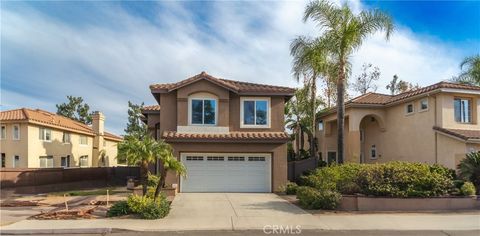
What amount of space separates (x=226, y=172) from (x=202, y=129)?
274cm

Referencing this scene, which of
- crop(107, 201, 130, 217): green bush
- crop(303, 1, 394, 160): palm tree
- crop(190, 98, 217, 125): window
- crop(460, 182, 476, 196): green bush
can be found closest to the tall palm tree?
crop(303, 1, 394, 160): palm tree

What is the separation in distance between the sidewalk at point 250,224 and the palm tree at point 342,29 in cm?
795

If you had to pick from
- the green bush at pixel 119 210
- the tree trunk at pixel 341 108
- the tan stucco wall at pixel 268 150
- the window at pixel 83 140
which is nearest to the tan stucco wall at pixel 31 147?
the window at pixel 83 140

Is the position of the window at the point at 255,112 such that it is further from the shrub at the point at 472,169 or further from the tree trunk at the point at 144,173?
the shrub at the point at 472,169

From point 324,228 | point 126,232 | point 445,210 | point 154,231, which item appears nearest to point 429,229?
point 324,228

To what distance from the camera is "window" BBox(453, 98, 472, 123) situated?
23534 mm

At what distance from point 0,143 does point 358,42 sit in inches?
1002

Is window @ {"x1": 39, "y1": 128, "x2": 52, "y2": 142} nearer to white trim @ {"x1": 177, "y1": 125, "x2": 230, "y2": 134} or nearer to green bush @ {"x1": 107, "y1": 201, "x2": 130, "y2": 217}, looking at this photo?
white trim @ {"x1": 177, "y1": 125, "x2": 230, "y2": 134}

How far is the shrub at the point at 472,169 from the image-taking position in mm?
18484

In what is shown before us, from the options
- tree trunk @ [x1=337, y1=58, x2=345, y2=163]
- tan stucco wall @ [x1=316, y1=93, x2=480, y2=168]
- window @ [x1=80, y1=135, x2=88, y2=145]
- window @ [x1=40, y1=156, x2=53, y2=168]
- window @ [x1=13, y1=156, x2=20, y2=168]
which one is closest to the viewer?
tree trunk @ [x1=337, y1=58, x2=345, y2=163]

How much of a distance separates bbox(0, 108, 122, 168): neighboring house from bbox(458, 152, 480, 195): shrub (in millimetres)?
20913

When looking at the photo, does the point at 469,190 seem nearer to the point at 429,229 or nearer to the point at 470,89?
the point at 429,229

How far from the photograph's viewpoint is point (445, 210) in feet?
53.1

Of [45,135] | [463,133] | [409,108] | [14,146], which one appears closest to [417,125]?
[409,108]
